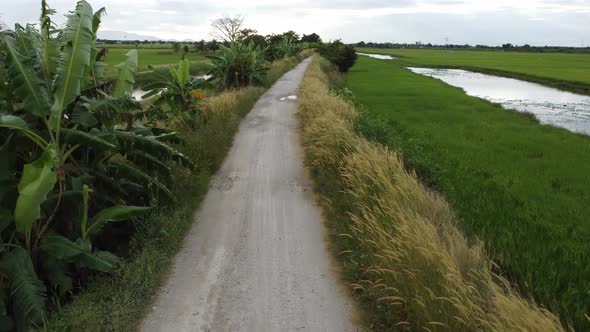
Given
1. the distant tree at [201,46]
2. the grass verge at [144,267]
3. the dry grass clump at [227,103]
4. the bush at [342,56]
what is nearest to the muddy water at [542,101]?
the bush at [342,56]

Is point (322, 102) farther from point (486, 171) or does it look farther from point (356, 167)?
point (356, 167)

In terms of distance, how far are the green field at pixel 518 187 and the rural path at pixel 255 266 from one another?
2136 millimetres

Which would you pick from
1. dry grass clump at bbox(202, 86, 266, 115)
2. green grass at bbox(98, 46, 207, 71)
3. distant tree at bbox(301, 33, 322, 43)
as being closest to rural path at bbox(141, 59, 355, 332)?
dry grass clump at bbox(202, 86, 266, 115)

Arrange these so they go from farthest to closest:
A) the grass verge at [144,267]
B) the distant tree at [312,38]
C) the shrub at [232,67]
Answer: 1. the distant tree at [312,38]
2. the shrub at [232,67]
3. the grass verge at [144,267]

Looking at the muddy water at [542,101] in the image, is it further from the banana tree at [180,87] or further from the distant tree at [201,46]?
the distant tree at [201,46]

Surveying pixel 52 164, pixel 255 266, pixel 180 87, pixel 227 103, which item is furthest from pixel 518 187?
pixel 227 103

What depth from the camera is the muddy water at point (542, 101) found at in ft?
63.7

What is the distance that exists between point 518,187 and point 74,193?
24.3ft

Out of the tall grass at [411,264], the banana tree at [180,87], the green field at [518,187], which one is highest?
the banana tree at [180,87]

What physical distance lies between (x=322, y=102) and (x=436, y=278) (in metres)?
9.37

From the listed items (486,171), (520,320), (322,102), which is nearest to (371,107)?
(322,102)

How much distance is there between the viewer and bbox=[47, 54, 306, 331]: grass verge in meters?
3.95

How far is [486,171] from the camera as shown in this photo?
31.3 ft

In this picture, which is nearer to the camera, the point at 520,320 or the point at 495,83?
the point at 520,320
